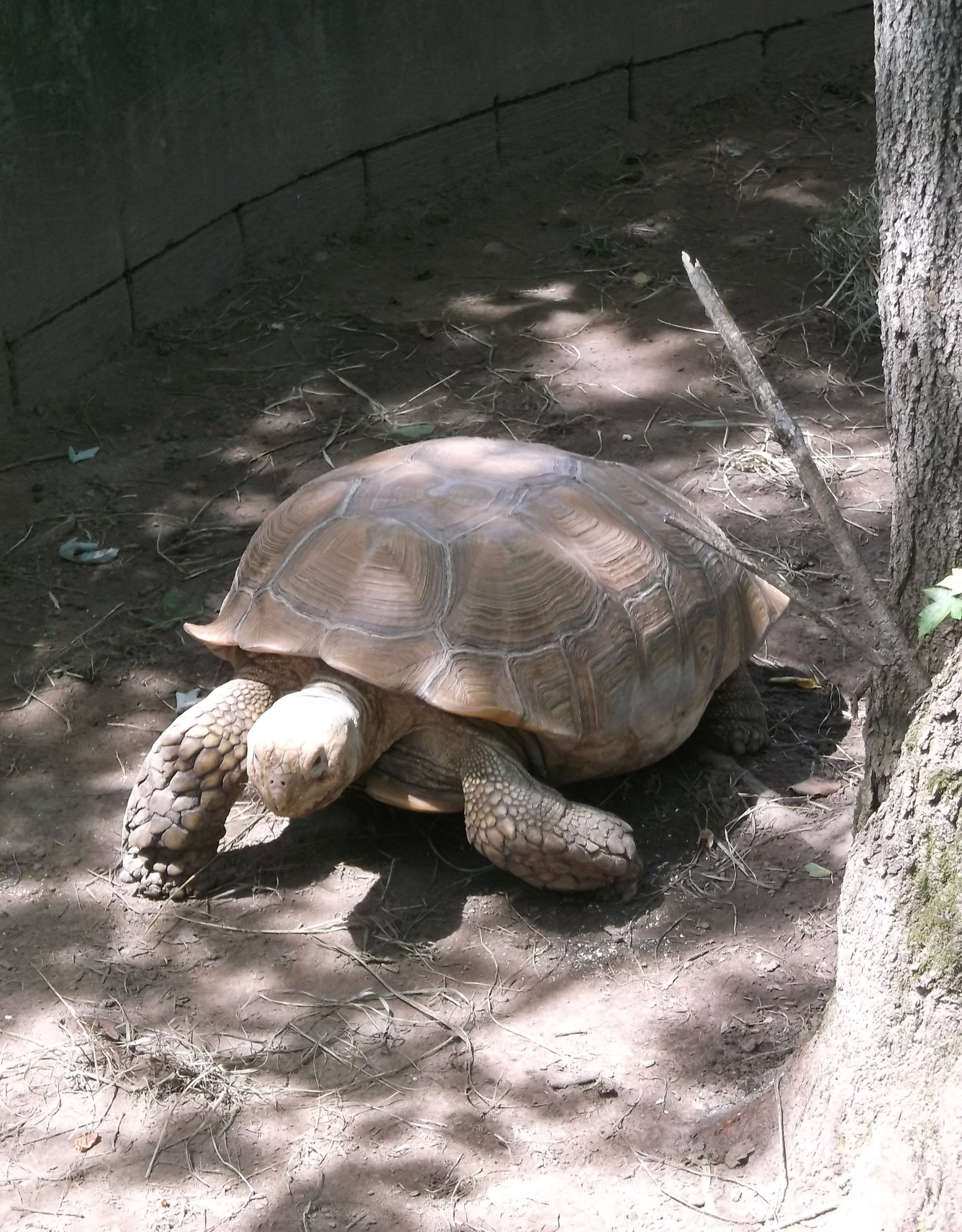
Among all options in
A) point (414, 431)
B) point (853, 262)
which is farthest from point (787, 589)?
point (853, 262)

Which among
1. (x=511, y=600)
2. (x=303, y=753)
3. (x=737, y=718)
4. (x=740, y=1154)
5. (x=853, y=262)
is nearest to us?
(x=740, y=1154)

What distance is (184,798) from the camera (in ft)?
11.3

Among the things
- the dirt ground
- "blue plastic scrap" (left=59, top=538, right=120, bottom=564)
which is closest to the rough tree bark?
the dirt ground

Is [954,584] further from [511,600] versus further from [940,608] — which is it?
[511,600]

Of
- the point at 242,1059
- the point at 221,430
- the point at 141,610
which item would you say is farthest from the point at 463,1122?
the point at 221,430

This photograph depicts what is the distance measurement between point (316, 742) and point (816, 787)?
137cm

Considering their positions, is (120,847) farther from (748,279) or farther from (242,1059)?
(748,279)

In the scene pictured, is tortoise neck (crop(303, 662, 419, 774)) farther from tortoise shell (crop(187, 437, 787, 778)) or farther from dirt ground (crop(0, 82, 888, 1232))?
dirt ground (crop(0, 82, 888, 1232))

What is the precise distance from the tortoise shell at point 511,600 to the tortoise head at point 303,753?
14 cm

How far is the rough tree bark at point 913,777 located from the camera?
6.73 ft

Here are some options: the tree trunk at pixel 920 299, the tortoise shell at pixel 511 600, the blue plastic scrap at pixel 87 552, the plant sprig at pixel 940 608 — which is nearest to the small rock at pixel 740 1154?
the tree trunk at pixel 920 299

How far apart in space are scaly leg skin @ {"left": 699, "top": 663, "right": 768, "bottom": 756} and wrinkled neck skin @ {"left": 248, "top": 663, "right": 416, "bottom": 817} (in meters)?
0.92

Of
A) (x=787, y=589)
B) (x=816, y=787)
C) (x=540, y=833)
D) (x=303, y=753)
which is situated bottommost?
(x=816, y=787)

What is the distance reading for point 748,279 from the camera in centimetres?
639
